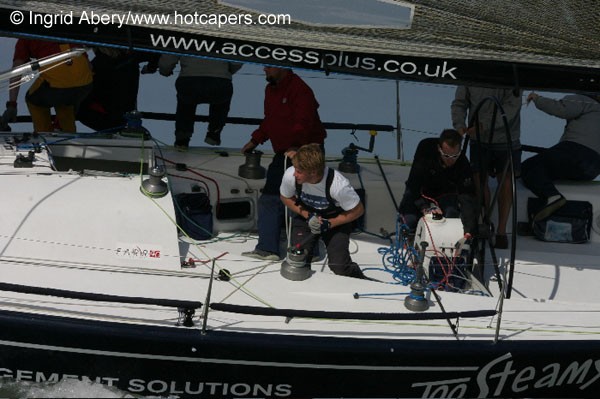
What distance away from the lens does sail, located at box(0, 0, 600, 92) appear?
16.8ft

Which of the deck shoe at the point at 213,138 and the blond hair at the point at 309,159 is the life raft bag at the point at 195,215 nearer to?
the blond hair at the point at 309,159

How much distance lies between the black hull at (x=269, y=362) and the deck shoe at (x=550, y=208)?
1716 millimetres

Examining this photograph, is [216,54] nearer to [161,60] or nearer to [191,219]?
[191,219]

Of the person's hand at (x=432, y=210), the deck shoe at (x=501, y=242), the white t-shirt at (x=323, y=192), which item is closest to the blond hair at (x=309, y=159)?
the white t-shirt at (x=323, y=192)

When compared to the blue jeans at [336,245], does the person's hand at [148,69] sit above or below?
above

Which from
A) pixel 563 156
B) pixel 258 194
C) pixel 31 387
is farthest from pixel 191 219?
pixel 563 156

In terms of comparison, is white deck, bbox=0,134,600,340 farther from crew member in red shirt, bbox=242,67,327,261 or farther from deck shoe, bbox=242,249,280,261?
crew member in red shirt, bbox=242,67,327,261

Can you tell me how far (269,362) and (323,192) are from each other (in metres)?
1.15

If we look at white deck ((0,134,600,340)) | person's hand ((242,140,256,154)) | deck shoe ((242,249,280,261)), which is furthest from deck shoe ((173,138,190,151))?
deck shoe ((242,249,280,261))

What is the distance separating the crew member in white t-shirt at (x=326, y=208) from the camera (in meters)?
5.52

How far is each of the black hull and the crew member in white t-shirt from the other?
763 millimetres

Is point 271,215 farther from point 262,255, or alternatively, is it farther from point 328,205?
point 328,205

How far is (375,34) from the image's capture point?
205 inches

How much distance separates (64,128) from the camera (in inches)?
299
